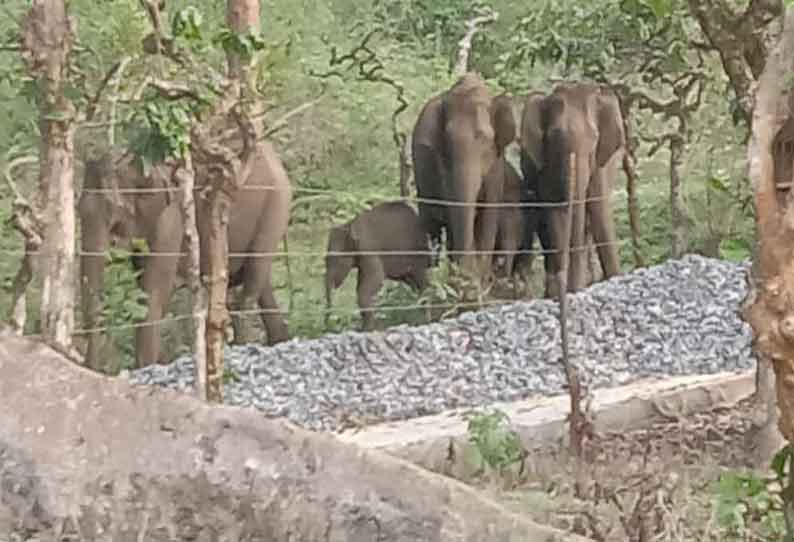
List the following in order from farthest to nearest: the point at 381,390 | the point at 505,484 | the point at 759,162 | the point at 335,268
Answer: the point at 335,268, the point at 381,390, the point at 505,484, the point at 759,162

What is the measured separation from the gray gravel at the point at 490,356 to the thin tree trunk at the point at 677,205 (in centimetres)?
131

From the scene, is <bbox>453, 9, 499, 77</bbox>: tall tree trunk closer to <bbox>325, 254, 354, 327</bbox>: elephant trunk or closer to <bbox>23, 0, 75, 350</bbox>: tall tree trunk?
<bbox>325, 254, 354, 327</bbox>: elephant trunk

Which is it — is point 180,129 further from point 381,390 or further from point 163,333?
point 163,333

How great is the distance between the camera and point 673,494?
5375 millimetres

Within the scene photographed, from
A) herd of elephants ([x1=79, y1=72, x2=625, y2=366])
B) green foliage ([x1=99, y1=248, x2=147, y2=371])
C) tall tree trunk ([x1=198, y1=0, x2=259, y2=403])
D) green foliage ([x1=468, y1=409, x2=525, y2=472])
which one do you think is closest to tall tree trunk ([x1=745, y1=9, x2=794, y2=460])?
green foliage ([x1=468, y1=409, x2=525, y2=472])

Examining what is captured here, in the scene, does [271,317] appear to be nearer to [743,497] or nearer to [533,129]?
[533,129]

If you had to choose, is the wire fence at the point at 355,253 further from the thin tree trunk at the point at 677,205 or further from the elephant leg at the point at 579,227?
the thin tree trunk at the point at 677,205

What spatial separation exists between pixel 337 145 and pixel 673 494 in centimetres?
1023

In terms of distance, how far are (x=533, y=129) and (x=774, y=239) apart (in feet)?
33.5

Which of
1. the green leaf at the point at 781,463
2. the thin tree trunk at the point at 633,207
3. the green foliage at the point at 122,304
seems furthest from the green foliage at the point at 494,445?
the thin tree trunk at the point at 633,207

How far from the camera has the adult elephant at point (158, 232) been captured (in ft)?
33.7

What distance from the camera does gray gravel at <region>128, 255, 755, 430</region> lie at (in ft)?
28.9

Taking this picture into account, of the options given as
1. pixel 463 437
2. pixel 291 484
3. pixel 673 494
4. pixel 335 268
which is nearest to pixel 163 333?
pixel 335 268

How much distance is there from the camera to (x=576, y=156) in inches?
497
